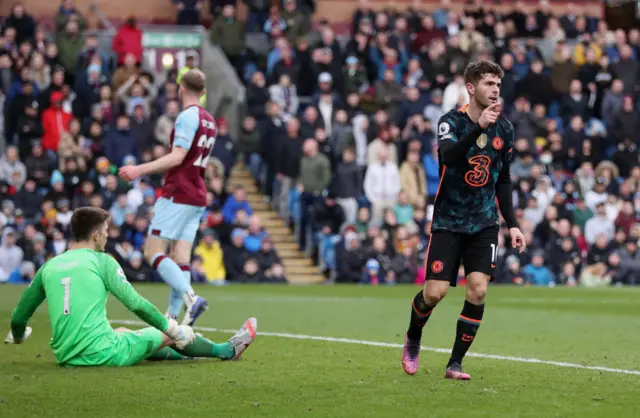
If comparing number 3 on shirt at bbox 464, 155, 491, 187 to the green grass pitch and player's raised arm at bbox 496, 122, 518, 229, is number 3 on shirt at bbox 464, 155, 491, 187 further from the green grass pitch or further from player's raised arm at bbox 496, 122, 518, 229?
the green grass pitch

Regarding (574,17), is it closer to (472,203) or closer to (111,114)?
(111,114)

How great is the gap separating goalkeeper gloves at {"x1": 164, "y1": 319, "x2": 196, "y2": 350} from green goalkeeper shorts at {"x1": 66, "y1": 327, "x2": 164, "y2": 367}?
210mm

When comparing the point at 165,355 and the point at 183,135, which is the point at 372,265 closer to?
the point at 183,135

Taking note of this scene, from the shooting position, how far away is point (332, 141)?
2600cm

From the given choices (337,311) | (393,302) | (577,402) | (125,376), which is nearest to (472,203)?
Answer: (577,402)

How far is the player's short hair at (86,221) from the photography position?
28.8ft

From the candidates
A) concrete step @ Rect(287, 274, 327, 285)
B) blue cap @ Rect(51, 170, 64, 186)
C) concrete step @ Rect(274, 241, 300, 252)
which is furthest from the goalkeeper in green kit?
concrete step @ Rect(274, 241, 300, 252)

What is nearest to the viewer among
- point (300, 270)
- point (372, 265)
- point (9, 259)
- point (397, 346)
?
point (397, 346)

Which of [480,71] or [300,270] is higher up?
[480,71]

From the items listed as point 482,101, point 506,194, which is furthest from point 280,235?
point 482,101

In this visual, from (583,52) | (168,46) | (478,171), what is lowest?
(478,171)

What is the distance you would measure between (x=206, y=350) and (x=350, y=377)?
129 cm

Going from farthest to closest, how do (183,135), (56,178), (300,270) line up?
(300,270)
(56,178)
(183,135)

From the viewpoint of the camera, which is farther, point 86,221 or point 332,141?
point 332,141
